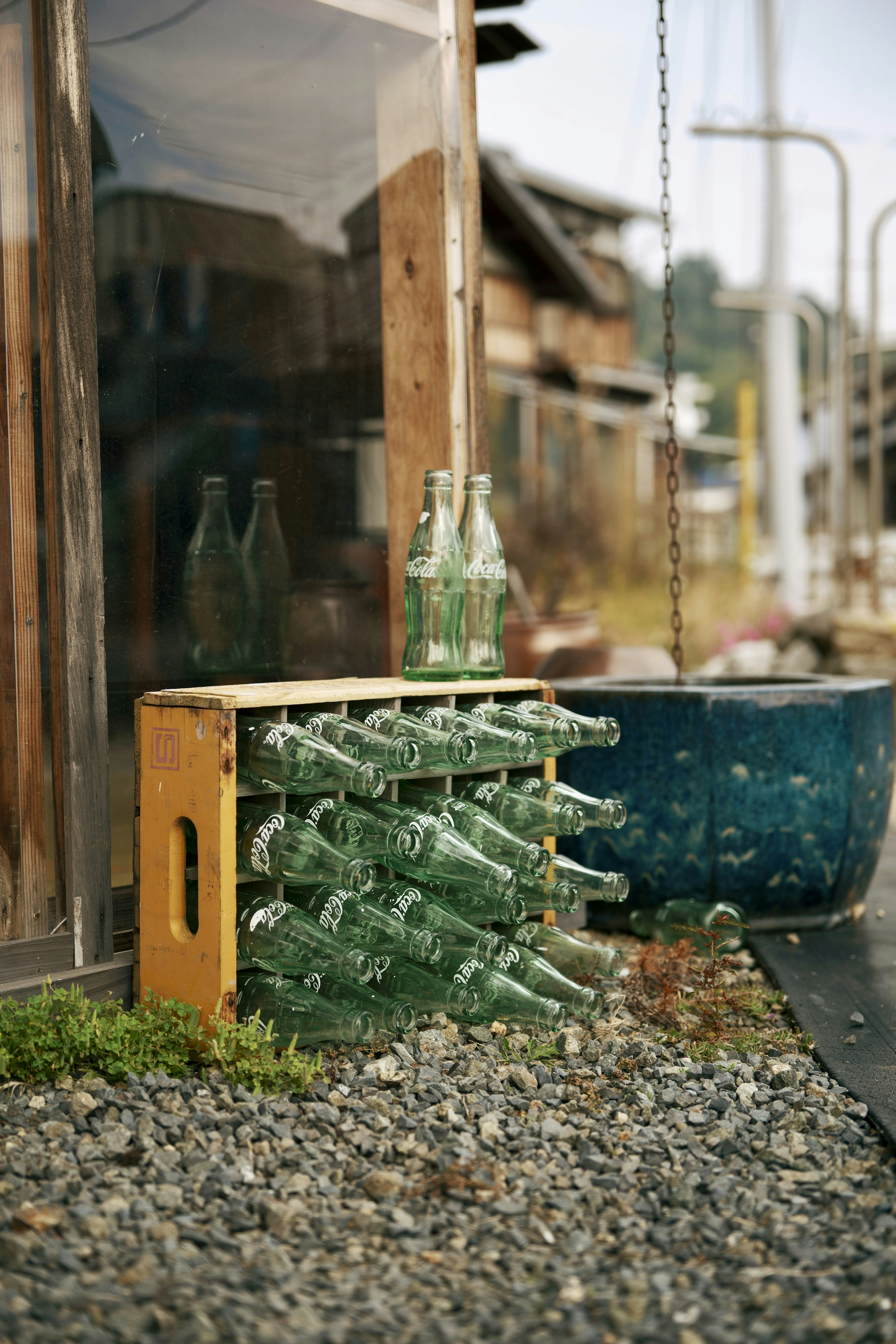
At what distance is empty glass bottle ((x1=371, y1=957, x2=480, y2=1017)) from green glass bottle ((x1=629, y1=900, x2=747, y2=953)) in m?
0.83

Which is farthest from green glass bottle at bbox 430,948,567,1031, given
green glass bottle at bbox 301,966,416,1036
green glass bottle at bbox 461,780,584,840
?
green glass bottle at bbox 461,780,584,840

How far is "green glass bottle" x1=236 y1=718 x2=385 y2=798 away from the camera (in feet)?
7.32

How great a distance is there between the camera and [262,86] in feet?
9.83

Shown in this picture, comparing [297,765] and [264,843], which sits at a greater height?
[297,765]

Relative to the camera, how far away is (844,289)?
33.0ft

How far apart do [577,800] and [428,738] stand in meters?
0.46

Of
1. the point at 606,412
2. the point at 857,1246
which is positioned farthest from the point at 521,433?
the point at 857,1246

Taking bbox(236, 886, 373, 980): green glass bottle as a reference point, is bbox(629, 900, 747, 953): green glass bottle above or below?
below

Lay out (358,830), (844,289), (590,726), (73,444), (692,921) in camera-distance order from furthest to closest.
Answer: (844,289) < (692,921) < (590,726) < (73,444) < (358,830)

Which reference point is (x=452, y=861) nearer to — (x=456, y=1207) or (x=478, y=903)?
(x=478, y=903)

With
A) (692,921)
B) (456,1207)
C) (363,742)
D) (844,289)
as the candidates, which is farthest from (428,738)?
(844,289)

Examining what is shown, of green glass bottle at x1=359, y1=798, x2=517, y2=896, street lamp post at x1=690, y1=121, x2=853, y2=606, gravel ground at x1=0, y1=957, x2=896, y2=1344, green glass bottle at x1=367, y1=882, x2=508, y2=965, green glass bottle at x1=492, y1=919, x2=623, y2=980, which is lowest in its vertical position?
gravel ground at x1=0, y1=957, x2=896, y2=1344

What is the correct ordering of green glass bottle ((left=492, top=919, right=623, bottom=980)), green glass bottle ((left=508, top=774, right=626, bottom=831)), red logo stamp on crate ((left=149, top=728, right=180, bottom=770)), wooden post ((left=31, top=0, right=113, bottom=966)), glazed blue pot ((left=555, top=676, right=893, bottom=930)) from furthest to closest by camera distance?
1. glazed blue pot ((left=555, top=676, right=893, bottom=930))
2. green glass bottle ((left=492, top=919, right=623, bottom=980))
3. green glass bottle ((left=508, top=774, right=626, bottom=831))
4. wooden post ((left=31, top=0, right=113, bottom=966))
5. red logo stamp on crate ((left=149, top=728, right=180, bottom=770))

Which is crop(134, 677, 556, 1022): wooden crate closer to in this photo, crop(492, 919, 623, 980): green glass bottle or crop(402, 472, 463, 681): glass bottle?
crop(402, 472, 463, 681): glass bottle
